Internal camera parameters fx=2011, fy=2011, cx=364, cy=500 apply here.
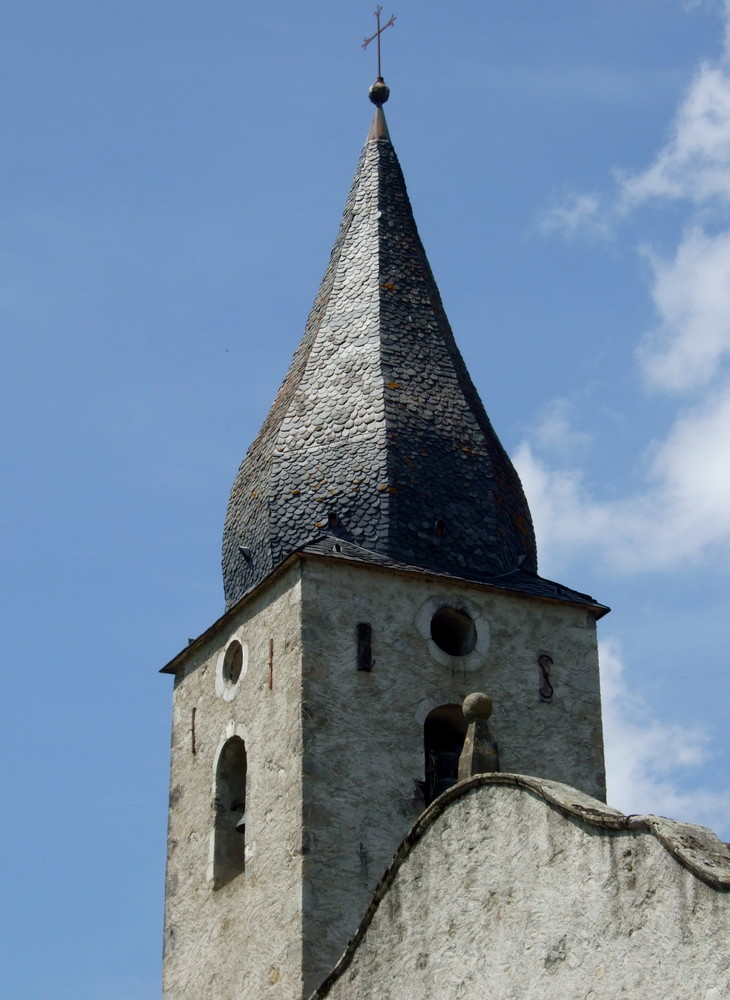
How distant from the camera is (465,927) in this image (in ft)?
38.3

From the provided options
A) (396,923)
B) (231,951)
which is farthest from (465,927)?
(231,951)

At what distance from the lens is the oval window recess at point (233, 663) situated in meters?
17.7

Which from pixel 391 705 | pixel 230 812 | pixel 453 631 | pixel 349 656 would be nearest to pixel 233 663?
pixel 230 812

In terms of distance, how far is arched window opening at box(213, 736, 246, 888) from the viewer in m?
17.0

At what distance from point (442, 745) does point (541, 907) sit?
19.4 ft

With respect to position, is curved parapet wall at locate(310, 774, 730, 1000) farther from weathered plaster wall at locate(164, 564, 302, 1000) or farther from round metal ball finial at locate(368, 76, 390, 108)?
round metal ball finial at locate(368, 76, 390, 108)

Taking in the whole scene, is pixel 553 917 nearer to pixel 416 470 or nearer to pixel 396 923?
pixel 396 923

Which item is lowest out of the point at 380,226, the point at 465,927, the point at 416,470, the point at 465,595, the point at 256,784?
the point at 465,927

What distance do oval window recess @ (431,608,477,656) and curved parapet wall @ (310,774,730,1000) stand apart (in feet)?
15.9

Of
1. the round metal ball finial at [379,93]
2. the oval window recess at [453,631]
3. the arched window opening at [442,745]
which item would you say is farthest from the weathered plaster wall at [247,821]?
the round metal ball finial at [379,93]

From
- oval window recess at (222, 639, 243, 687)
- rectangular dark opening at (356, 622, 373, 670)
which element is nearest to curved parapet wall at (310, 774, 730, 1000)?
rectangular dark opening at (356, 622, 373, 670)

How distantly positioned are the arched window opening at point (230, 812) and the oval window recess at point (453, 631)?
193 cm

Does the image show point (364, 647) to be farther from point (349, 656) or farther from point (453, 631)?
point (453, 631)

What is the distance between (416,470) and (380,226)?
11.3ft
